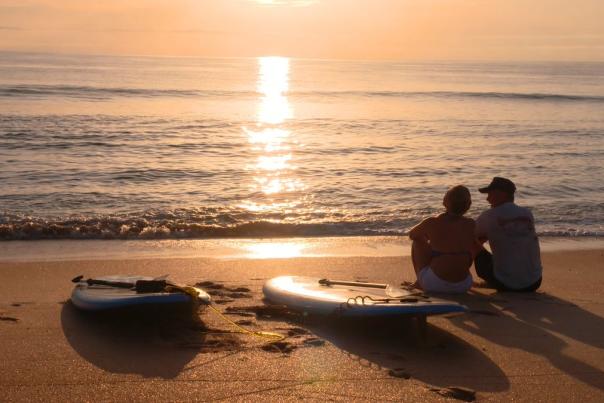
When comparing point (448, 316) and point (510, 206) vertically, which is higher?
point (510, 206)

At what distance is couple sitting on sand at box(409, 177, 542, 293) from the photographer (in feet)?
22.7

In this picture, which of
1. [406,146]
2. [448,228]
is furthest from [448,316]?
[406,146]

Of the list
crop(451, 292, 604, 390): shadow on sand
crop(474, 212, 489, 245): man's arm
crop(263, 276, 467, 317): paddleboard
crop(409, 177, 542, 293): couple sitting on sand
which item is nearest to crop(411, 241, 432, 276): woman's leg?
crop(409, 177, 542, 293): couple sitting on sand

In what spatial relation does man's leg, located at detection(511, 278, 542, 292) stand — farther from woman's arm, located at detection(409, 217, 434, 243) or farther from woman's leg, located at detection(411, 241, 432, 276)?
woman's arm, located at detection(409, 217, 434, 243)

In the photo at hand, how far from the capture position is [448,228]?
6.90 m

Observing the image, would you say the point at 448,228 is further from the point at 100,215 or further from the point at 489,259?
the point at 100,215

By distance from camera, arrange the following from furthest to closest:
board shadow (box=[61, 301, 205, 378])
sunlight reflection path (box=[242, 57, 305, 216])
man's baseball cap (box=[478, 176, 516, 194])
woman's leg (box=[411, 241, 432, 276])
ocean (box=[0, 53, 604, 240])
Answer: sunlight reflection path (box=[242, 57, 305, 216]) → ocean (box=[0, 53, 604, 240]) → man's baseball cap (box=[478, 176, 516, 194]) → woman's leg (box=[411, 241, 432, 276]) → board shadow (box=[61, 301, 205, 378])

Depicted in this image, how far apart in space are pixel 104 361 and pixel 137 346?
36 cm

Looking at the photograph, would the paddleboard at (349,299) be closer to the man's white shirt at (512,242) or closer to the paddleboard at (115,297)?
the paddleboard at (115,297)

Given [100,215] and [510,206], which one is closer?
[510,206]

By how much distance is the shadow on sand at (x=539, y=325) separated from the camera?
540 cm

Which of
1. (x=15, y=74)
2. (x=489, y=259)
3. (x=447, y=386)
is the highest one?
(x=15, y=74)

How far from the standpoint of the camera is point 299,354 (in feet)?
17.7

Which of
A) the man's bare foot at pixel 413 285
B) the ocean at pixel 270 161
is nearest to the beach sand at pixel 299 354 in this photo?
the man's bare foot at pixel 413 285
